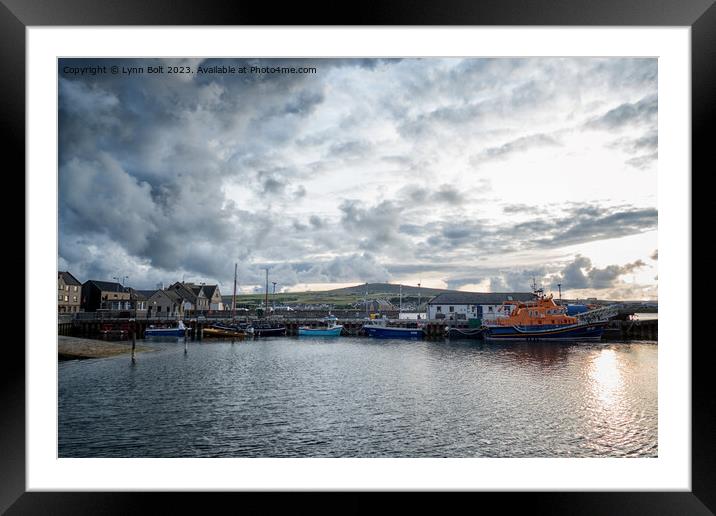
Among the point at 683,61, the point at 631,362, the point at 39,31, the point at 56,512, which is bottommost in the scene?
the point at 631,362

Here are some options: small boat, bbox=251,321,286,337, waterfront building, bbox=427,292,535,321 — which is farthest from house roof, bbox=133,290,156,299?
waterfront building, bbox=427,292,535,321

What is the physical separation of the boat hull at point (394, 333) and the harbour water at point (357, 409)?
9651mm

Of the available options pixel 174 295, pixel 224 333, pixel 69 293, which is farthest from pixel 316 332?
pixel 69 293

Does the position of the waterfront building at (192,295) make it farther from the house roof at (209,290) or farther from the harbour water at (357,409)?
the harbour water at (357,409)

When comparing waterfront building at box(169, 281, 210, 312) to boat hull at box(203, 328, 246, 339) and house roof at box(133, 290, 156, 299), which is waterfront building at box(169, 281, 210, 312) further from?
boat hull at box(203, 328, 246, 339)

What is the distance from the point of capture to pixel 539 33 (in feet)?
11.5

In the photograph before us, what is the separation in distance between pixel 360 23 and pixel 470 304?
73.0 feet

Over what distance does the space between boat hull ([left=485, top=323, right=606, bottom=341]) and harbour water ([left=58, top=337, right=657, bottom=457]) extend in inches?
270

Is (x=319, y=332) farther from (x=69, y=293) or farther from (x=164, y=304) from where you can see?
(x=69, y=293)

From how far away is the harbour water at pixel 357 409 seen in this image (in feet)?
17.2

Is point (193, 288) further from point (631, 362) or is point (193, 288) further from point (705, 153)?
point (705, 153)

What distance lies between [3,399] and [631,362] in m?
13.6

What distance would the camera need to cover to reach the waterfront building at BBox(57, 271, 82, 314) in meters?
19.0

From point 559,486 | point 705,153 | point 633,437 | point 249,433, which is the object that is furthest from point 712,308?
point 249,433
